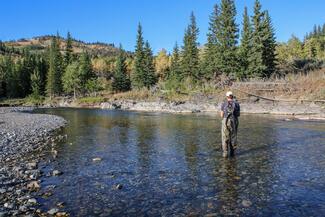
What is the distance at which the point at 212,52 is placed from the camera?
69750mm

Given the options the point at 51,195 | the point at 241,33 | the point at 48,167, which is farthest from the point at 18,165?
the point at 241,33

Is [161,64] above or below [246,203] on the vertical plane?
above

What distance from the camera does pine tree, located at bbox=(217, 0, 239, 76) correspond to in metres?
62.8

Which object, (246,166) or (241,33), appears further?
(241,33)

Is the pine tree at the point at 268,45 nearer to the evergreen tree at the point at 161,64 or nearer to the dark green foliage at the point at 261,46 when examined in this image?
the dark green foliage at the point at 261,46

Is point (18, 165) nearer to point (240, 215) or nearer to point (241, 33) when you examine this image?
point (240, 215)

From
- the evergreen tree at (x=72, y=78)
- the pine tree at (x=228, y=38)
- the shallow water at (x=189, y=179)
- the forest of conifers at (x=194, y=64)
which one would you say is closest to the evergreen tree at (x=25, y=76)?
the forest of conifers at (x=194, y=64)

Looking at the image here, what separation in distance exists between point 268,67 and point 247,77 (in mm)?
4603

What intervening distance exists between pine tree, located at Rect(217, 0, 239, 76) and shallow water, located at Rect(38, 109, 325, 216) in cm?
4590

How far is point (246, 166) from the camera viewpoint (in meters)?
12.4

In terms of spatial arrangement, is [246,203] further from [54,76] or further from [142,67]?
[54,76]

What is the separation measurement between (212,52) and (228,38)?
6199mm

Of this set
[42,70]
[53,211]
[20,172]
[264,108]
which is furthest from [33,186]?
[42,70]

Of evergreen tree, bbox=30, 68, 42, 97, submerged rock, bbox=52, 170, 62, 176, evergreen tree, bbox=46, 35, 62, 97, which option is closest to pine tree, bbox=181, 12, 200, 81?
evergreen tree, bbox=46, 35, 62, 97
